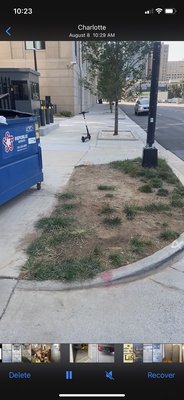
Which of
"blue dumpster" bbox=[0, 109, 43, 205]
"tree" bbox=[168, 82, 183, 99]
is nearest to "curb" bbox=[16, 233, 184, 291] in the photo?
→ "blue dumpster" bbox=[0, 109, 43, 205]

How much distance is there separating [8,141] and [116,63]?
831 cm

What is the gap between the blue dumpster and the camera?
4.74 meters

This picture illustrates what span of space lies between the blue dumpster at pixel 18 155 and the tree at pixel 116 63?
6.93m

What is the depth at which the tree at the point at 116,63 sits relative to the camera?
11.3 m

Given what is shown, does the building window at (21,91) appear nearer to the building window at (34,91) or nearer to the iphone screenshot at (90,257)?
the building window at (34,91)

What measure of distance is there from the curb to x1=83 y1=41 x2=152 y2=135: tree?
919cm

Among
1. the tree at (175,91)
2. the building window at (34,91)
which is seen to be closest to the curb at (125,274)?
the building window at (34,91)

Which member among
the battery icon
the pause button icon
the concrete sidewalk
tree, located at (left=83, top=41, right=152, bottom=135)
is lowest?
the concrete sidewalk

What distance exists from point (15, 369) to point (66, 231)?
247cm

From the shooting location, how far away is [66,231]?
4.09 meters

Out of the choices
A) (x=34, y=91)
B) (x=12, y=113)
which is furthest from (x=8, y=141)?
(x=34, y=91)

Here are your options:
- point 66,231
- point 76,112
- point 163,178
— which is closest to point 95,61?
point 163,178

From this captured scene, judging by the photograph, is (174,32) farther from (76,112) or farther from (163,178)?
(76,112)

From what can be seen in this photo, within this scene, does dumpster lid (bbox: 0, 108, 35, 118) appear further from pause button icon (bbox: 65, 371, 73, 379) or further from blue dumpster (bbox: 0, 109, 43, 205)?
pause button icon (bbox: 65, 371, 73, 379)
